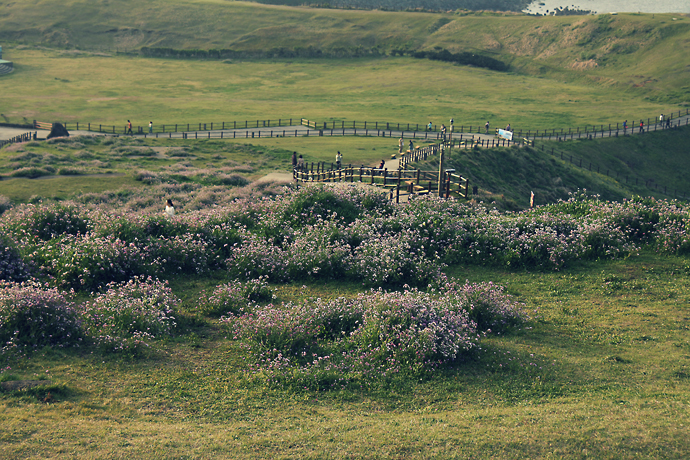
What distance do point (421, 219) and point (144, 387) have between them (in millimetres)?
11559

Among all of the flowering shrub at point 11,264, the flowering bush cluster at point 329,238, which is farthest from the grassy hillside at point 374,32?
the flowering shrub at point 11,264

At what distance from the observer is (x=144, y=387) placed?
37.6 feet

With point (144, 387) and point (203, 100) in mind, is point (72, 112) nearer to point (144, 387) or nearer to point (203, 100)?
point (203, 100)

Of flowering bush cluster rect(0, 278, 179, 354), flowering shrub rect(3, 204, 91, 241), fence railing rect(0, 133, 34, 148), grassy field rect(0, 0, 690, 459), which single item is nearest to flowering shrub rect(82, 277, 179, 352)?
flowering bush cluster rect(0, 278, 179, 354)

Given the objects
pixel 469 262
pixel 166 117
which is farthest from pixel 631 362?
pixel 166 117

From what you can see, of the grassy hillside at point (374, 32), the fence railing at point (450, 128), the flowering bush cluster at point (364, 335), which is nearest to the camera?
the flowering bush cluster at point (364, 335)

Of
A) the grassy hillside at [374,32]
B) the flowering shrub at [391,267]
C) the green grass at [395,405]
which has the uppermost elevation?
the grassy hillside at [374,32]

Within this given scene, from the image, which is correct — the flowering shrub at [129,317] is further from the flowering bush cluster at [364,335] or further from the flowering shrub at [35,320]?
the flowering bush cluster at [364,335]

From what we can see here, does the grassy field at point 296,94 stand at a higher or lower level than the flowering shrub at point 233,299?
higher

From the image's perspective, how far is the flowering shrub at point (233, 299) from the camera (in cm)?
1529

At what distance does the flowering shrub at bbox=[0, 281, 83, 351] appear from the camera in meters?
12.6

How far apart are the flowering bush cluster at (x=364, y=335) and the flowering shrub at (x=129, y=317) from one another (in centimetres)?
154

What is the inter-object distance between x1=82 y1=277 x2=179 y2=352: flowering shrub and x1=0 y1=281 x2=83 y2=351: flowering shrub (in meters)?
0.53

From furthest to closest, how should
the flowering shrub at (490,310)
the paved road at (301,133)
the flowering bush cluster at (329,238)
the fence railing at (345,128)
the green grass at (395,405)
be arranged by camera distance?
the fence railing at (345,128) → the paved road at (301,133) → the flowering bush cluster at (329,238) → the flowering shrub at (490,310) → the green grass at (395,405)
